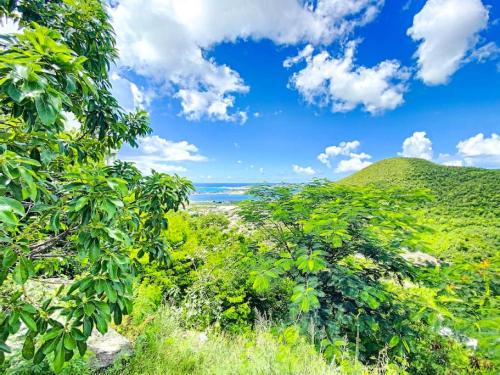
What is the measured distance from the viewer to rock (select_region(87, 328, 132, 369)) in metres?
2.96

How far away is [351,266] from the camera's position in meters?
4.38

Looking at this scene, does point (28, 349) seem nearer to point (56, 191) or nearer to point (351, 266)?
point (56, 191)

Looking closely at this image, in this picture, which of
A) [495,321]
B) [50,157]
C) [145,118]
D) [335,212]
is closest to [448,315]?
[495,321]

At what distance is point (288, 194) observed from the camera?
508cm

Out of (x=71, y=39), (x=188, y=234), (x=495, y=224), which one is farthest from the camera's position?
(x=495, y=224)

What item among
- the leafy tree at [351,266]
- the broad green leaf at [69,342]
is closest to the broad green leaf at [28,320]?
the broad green leaf at [69,342]

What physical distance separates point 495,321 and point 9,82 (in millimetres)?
3723

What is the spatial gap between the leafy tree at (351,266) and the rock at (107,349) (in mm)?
1948

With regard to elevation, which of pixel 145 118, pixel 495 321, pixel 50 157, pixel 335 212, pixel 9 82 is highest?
pixel 145 118

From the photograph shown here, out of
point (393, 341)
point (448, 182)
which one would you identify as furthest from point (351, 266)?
point (448, 182)

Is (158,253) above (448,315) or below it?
above

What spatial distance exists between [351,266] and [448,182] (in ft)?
73.3

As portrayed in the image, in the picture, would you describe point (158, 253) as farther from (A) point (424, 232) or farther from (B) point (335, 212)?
(A) point (424, 232)

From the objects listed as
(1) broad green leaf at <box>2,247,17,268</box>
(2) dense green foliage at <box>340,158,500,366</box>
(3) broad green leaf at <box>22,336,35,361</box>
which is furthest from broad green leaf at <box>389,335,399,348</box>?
(1) broad green leaf at <box>2,247,17,268</box>
